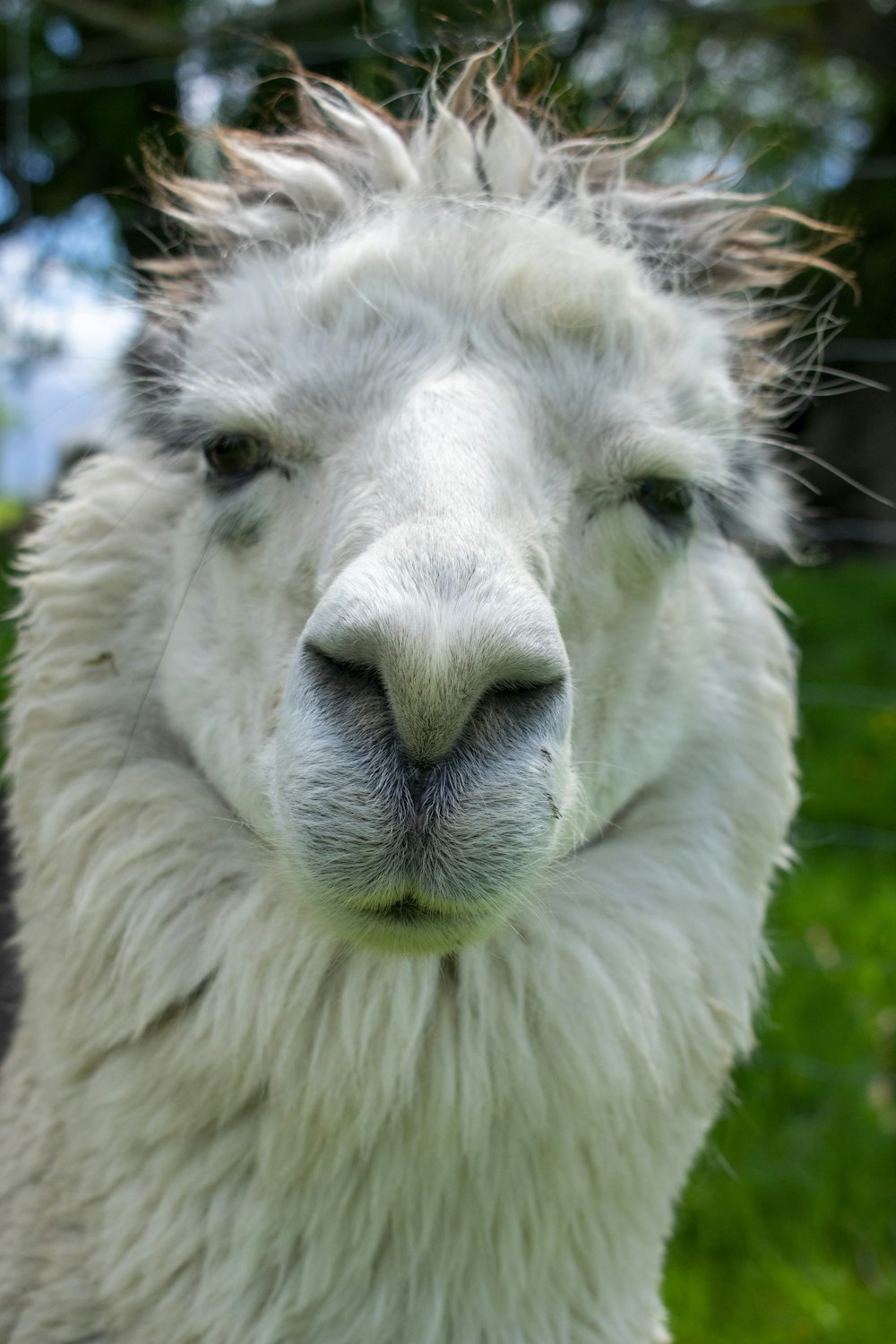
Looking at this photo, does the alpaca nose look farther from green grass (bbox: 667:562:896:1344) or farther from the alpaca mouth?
green grass (bbox: 667:562:896:1344)

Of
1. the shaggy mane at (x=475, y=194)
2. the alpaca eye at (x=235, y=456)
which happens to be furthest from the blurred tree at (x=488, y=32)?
the alpaca eye at (x=235, y=456)

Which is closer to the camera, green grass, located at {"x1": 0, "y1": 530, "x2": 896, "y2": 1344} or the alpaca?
the alpaca

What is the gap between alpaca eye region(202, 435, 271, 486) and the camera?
185 centimetres

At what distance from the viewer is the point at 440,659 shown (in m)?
1.23

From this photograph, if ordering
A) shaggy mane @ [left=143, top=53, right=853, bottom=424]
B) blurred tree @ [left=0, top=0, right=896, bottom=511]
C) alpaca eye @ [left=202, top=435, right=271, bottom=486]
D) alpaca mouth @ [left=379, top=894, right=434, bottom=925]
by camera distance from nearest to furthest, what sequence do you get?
alpaca mouth @ [left=379, top=894, right=434, bottom=925] → alpaca eye @ [left=202, top=435, right=271, bottom=486] → shaggy mane @ [left=143, top=53, right=853, bottom=424] → blurred tree @ [left=0, top=0, right=896, bottom=511]

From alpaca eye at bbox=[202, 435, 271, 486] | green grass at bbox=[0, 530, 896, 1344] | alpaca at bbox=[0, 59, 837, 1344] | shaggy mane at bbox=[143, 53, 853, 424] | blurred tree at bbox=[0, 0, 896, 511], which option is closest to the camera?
alpaca at bbox=[0, 59, 837, 1344]

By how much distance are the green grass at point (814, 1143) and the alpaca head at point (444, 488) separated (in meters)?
1.11

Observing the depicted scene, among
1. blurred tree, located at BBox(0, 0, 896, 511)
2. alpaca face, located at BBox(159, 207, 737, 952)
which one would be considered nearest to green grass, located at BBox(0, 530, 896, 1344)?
alpaca face, located at BBox(159, 207, 737, 952)

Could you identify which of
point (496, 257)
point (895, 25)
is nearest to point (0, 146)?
point (895, 25)

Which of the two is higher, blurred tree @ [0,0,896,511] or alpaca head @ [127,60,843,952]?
blurred tree @ [0,0,896,511]

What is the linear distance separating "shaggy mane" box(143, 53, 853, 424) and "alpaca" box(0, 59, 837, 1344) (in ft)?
0.04

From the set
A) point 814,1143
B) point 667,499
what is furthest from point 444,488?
point 814,1143

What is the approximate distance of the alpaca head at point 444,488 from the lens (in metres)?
1.31

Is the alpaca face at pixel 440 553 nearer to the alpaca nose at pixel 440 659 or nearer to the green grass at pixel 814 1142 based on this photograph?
the alpaca nose at pixel 440 659
